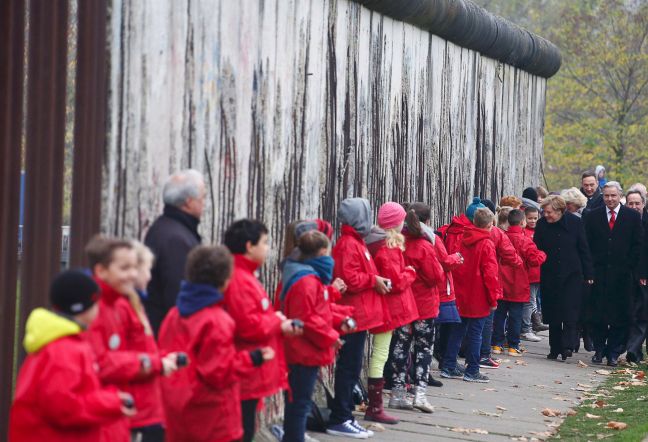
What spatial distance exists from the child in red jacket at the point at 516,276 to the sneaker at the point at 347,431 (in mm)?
4986

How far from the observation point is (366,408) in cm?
898

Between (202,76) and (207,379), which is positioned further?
(202,76)

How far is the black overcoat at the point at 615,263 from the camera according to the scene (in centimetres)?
1306

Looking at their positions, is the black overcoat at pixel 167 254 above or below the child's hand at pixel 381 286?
above

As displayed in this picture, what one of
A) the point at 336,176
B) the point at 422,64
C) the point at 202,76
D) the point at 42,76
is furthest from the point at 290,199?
the point at 422,64

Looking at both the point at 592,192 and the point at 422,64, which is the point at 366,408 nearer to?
the point at 422,64

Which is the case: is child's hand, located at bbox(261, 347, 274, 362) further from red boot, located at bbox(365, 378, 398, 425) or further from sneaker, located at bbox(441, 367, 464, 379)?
sneaker, located at bbox(441, 367, 464, 379)

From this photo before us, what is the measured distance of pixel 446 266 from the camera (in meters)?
10.1

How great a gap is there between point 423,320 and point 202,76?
3.42 metres

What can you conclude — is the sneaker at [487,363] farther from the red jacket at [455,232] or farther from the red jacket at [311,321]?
the red jacket at [311,321]

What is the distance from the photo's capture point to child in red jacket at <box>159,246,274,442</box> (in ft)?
17.9

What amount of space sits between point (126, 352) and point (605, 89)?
28203mm

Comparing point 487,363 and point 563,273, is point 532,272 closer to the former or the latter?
point 563,273

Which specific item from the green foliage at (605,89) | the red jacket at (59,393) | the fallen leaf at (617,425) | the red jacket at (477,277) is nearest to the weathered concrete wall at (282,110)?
the red jacket at (477,277)
